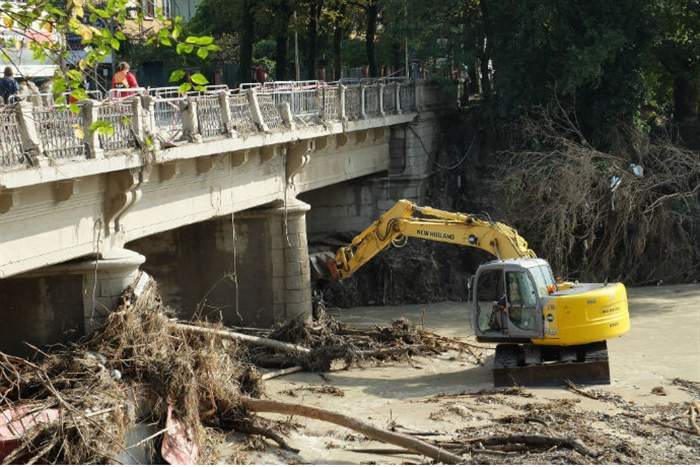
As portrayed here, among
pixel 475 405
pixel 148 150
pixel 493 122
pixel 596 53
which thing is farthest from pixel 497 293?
pixel 493 122

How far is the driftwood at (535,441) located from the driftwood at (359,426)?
969mm

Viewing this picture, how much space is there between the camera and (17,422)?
57.3ft

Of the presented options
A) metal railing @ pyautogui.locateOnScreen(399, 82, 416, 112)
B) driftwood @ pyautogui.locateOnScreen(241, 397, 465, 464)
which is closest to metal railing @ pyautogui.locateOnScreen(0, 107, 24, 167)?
driftwood @ pyautogui.locateOnScreen(241, 397, 465, 464)

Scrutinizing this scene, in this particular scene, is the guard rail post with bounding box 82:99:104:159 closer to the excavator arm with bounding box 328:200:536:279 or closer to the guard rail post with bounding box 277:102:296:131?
the guard rail post with bounding box 277:102:296:131

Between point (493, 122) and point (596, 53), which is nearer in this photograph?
point (596, 53)

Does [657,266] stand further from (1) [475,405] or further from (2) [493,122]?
(1) [475,405]

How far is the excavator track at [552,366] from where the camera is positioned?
970 inches

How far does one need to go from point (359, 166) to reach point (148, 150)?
1451 centimetres

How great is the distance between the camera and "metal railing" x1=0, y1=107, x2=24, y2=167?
61.5ft

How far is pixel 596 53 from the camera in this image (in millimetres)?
36688

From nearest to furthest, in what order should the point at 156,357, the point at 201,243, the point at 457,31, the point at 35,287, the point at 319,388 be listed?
the point at 156,357, the point at 35,287, the point at 319,388, the point at 201,243, the point at 457,31

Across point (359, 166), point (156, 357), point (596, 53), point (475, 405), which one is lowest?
point (475, 405)

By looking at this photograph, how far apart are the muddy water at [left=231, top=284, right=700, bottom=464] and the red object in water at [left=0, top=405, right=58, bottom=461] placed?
3.42m

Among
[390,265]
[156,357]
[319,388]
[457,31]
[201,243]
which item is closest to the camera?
[156,357]
